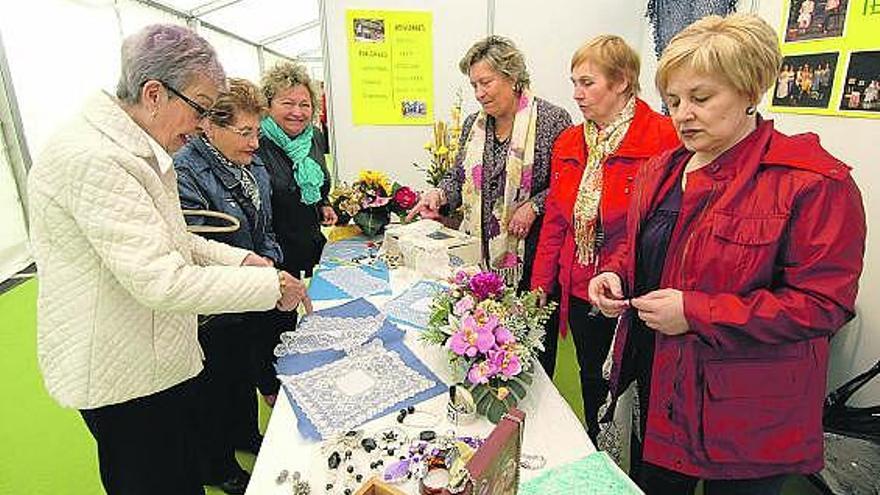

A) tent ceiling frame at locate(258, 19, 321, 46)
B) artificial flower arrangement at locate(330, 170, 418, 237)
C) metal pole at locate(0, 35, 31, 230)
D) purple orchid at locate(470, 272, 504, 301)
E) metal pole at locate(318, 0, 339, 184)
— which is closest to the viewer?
purple orchid at locate(470, 272, 504, 301)

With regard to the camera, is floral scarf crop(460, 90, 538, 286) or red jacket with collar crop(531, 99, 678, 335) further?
floral scarf crop(460, 90, 538, 286)

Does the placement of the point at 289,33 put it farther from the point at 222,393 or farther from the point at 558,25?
the point at 222,393

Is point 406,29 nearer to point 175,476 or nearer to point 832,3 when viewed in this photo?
point 832,3

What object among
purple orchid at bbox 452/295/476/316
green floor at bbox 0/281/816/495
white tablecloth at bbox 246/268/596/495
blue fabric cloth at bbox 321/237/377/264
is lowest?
green floor at bbox 0/281/816/495

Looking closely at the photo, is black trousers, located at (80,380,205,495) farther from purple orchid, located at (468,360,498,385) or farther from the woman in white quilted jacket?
purple orchid, located at (468,360,498,385)

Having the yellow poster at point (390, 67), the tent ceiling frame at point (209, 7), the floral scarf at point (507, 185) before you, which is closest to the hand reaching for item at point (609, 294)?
the floral scarf at point (507, 185)

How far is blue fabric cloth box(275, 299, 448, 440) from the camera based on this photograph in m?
1.16

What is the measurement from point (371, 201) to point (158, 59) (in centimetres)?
149

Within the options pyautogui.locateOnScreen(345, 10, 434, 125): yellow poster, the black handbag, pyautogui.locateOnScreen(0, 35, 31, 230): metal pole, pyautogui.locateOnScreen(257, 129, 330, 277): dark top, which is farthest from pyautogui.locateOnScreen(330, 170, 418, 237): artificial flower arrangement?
pyautogui.locateOnScreen(0, 35, 31, 230): metal pole

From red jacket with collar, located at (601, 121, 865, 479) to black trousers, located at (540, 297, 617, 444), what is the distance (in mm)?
569

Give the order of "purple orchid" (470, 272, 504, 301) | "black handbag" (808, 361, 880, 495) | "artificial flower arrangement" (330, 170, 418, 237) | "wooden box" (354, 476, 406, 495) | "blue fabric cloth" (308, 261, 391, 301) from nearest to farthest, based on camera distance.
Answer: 1. "wooden box" (354, 476, 406, 495)
2. "purple orchid" (470, 272, 504, 301)
3. "black handbag" (808, 361, 880, 495)
4. "blue fabric cloth" (308, 261, 391, 301)
5. "artificial flower arrangement" (330, 170, 418, 237)

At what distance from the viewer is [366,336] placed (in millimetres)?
1518

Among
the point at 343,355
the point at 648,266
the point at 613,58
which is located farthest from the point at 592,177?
the point at 343,355

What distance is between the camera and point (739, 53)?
95cm
